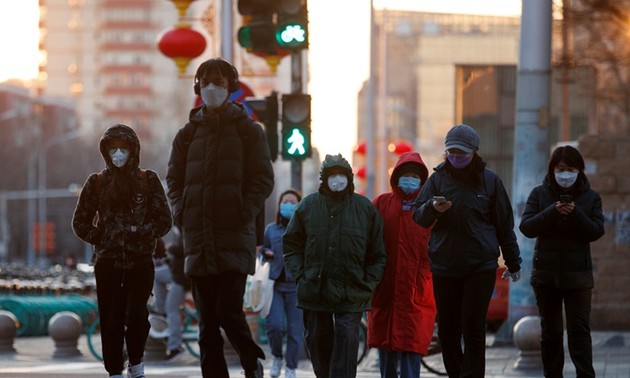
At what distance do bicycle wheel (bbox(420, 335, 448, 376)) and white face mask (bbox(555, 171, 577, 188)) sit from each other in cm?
412

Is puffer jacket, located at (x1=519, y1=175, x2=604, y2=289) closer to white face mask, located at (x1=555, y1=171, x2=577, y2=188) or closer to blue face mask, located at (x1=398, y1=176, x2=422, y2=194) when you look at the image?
white face mask, located at (x1=555, y1=171, x2=577, y2=188)

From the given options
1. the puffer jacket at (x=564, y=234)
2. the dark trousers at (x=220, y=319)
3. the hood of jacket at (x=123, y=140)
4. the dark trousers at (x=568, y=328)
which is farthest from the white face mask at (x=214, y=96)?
the dark trousers at (x=568, y=328)

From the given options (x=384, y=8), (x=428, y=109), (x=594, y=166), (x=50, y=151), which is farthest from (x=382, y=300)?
(x=428, y=109)

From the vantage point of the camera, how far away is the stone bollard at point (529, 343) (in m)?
16.3

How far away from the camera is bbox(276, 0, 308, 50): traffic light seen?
55.3 ft

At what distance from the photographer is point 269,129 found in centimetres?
1756

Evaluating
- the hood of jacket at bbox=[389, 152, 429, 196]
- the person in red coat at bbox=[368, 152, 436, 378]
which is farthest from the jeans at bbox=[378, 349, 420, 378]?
the hood of jacket at bbox=[389, 152, 429, 196]

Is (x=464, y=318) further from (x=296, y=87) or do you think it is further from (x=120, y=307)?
(x=296, y=87)

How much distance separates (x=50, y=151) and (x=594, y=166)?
10669cm

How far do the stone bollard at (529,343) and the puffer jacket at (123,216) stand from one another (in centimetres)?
556

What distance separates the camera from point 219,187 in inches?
438

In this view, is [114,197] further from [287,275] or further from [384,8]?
[384,8]

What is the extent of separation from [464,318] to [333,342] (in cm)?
94

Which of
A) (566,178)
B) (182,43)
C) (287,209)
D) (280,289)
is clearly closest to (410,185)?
(566,178)
